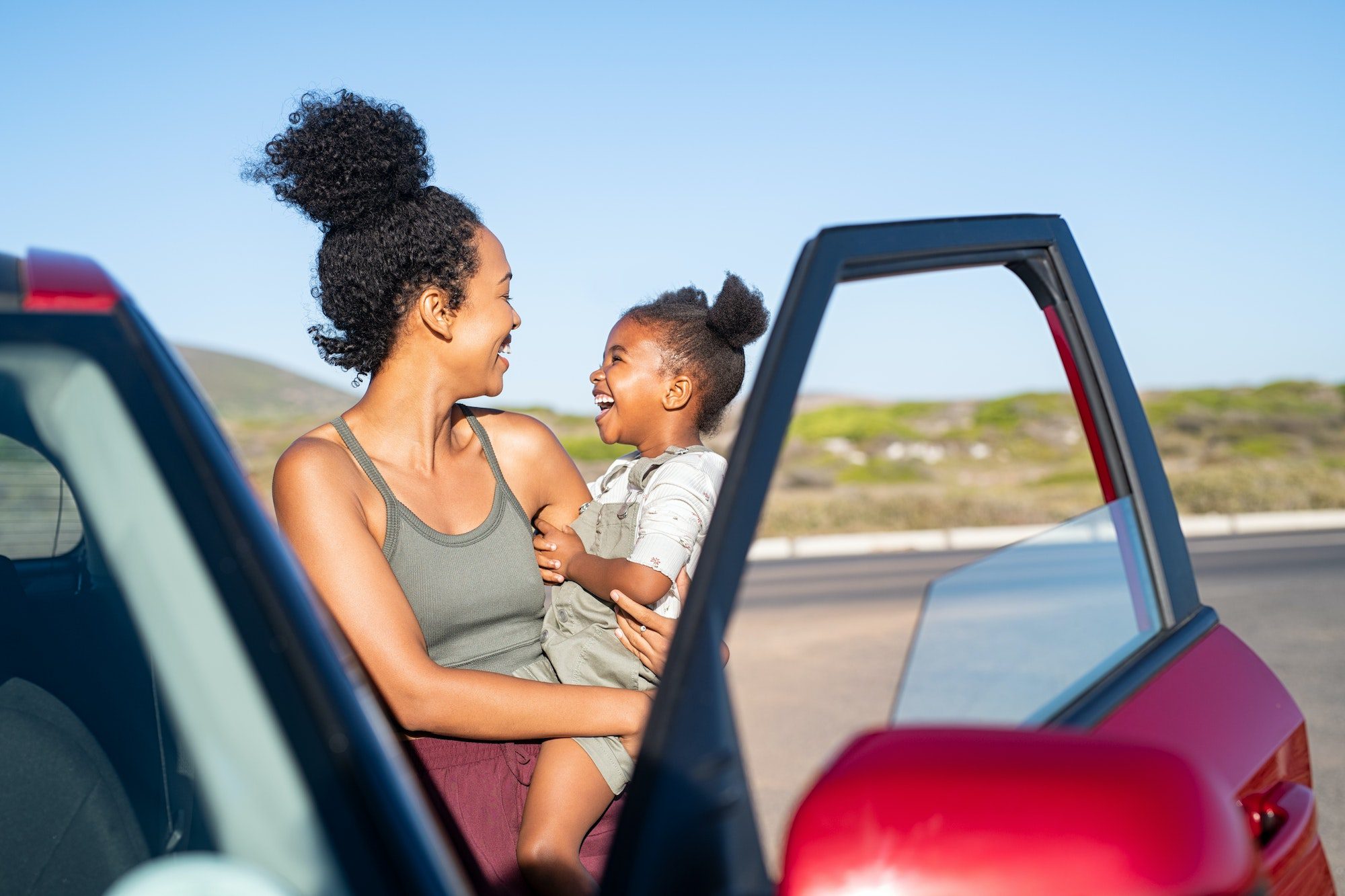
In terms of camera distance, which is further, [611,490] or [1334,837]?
[1334,837]

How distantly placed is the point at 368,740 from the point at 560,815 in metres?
0.98

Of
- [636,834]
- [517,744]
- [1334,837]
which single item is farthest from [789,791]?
[636,834]

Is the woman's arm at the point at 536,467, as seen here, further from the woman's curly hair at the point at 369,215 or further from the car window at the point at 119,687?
the car window at the point at 119,687

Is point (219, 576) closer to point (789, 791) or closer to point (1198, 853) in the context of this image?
point (1198, 853)

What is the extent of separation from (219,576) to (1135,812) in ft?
2.28

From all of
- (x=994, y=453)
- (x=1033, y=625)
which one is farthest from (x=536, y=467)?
(x=994, y=453)

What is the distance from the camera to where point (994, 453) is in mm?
34688

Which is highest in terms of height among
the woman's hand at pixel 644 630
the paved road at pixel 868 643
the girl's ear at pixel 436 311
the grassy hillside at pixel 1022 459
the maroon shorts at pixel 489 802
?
the girl's ear at pixel 436 311

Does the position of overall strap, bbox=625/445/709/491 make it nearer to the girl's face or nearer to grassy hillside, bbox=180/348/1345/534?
the girl's face

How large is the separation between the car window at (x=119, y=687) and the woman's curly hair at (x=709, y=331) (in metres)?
1.37

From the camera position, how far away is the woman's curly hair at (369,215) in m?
2.00

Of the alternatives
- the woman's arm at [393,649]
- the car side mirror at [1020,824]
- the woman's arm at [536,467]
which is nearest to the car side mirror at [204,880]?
the car side mirror at [1020,824]

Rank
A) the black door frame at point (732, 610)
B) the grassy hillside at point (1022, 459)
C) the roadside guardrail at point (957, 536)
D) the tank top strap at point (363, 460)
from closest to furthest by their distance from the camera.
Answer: the black door frame at point (732, 610) < the tank top strap at point (363, 460) < the roadside guardrail at point (957, 536) < the grassy hillside at point (1022, 459)

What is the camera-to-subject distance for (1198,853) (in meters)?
0.82
